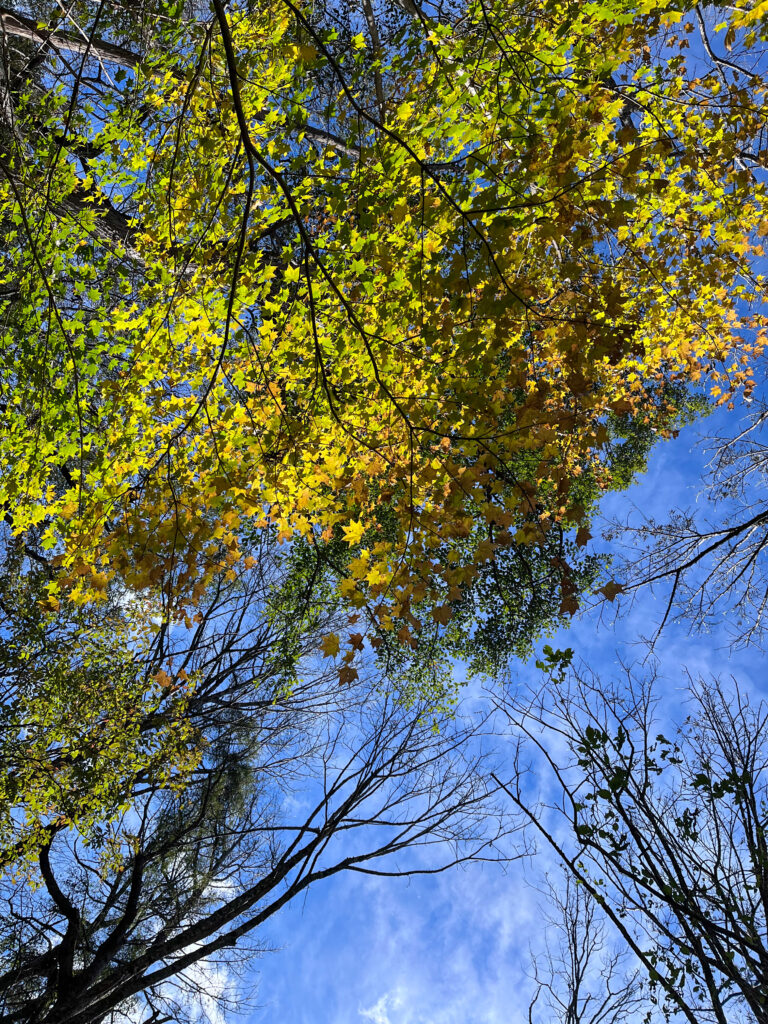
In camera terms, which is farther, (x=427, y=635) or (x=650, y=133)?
(x=427, y=635)

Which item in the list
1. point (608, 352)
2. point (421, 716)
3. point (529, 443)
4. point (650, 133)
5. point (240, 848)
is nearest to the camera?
point (608, 352)

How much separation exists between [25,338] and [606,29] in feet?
18.1

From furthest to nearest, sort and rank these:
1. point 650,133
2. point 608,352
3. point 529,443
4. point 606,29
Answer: point 606,29 < point 650,133 < point 529,443 < point 608,352

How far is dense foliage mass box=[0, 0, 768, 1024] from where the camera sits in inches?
121

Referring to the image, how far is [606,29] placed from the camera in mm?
5188

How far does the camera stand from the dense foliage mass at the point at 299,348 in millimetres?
3066

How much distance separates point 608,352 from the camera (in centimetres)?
280

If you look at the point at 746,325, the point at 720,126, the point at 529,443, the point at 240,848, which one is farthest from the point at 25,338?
the point at 240,848

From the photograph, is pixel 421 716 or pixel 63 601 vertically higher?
pixel 63 601

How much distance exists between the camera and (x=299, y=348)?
4.71 m

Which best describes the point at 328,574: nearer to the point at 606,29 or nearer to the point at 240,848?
the point at 240,848

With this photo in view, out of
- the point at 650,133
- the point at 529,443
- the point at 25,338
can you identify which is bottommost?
the point at 529,443

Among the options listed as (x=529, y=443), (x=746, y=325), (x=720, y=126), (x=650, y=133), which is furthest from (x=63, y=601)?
(x=746, y=325)

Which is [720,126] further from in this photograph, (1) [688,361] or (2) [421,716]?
(2) [421,716]
